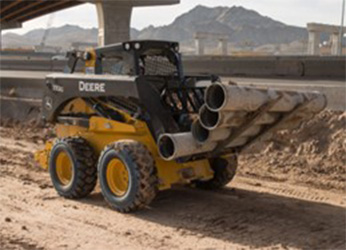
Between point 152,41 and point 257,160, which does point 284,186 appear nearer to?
point 257,160

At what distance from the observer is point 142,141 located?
7781 mm

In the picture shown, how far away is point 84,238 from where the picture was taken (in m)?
6.70

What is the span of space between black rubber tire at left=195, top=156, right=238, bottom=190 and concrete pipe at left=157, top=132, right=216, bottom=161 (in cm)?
152

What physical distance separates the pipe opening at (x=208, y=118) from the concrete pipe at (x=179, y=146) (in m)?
0.33

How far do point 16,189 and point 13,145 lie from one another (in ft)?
15.3

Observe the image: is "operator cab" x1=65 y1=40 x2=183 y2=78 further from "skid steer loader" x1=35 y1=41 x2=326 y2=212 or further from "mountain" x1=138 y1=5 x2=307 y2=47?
"mountain" x1=138 y1=5 x2=307 y2=47

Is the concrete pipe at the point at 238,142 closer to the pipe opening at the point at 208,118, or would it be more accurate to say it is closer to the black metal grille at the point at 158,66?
the pipe opening at the point at 208,118

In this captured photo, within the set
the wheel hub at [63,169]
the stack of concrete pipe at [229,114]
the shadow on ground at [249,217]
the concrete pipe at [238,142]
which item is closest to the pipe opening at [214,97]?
the stack of concrete pipe at [229,114]

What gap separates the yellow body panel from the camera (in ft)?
25.2

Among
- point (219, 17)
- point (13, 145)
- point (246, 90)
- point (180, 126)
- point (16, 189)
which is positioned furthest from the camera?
point (219, 17)

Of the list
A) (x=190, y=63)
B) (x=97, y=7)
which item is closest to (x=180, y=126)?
(x=190, y=63)

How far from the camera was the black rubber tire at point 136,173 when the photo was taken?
7.30m

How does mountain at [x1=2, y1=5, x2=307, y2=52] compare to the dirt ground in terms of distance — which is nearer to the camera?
the dirt ground

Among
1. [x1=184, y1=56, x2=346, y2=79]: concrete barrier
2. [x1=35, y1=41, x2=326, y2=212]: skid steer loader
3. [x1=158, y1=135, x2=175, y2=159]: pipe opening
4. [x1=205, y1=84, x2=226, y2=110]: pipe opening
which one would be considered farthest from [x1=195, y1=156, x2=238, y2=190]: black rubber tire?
[x1=184, y1=56, x2=346, y2=79]: concrete barrier
